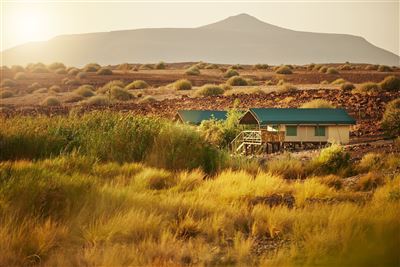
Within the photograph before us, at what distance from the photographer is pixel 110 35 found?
6119 cm

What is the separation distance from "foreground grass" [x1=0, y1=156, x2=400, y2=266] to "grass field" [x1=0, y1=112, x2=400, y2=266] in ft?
0.04

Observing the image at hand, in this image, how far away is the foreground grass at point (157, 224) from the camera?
202 inches

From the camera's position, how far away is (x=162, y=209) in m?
6.96

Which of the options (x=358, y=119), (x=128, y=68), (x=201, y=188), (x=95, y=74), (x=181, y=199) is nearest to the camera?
(x=181, y=199)

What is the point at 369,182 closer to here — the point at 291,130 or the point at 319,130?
the point at 291,130

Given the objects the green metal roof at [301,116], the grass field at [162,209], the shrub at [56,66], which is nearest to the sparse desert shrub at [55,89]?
the shrub at [56,66]

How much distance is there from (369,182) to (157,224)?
583 cm

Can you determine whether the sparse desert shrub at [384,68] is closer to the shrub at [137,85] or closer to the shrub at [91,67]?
the shrub at [137,85]

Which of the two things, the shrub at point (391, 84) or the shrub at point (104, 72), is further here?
the shrub at point (104, 72)

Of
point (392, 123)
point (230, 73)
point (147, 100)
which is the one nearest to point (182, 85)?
point (147, 100)

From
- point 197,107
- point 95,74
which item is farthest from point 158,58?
point 197,107

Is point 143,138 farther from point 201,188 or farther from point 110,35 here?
point 110,35

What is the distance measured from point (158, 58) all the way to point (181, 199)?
48.2 metres

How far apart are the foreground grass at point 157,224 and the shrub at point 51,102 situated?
27.3 meters
